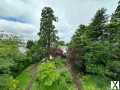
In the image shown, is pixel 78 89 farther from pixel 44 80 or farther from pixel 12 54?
pixel 12 54

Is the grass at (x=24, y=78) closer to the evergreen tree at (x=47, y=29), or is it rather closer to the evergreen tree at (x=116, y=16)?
the evergreen tree at (x=47, y=29)

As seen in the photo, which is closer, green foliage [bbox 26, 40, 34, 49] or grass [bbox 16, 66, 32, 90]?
grass [bbox 16, 66, 32, 90]

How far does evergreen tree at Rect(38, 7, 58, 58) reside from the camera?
53009mm

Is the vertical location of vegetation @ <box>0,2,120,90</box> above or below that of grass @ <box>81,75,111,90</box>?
above

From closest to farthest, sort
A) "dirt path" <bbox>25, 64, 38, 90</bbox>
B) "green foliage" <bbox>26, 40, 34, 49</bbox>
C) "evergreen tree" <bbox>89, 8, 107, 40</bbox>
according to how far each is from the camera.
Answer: "dirt path" <bbox>25, 64, 38, 90</bbox>
"evergreen tree" <bbox>89, 8, 107, 40</bbox>
"green foliage" <bbox>26, 40, 34, 49</bbox>

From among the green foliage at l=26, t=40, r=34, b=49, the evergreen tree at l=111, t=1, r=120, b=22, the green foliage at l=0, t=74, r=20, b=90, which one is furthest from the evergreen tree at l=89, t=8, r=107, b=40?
the green foliage at l=26, t=40, r=34, b=49

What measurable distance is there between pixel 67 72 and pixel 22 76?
6.63 metres

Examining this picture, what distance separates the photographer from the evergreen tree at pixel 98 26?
1707 inches

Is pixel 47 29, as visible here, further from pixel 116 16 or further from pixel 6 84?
pixel 6 84

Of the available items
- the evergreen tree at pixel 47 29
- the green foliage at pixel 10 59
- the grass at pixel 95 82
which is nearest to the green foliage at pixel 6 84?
the green foliage at pixel 10 59

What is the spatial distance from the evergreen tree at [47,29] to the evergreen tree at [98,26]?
1109cm

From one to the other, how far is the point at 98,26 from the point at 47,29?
42.3 feet

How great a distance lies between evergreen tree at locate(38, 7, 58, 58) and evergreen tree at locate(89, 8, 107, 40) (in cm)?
1109

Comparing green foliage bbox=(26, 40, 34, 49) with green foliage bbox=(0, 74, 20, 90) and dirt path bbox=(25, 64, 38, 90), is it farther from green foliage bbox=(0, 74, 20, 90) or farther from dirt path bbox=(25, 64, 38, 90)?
green foliage bbox=(0, 74, 20, 90)
